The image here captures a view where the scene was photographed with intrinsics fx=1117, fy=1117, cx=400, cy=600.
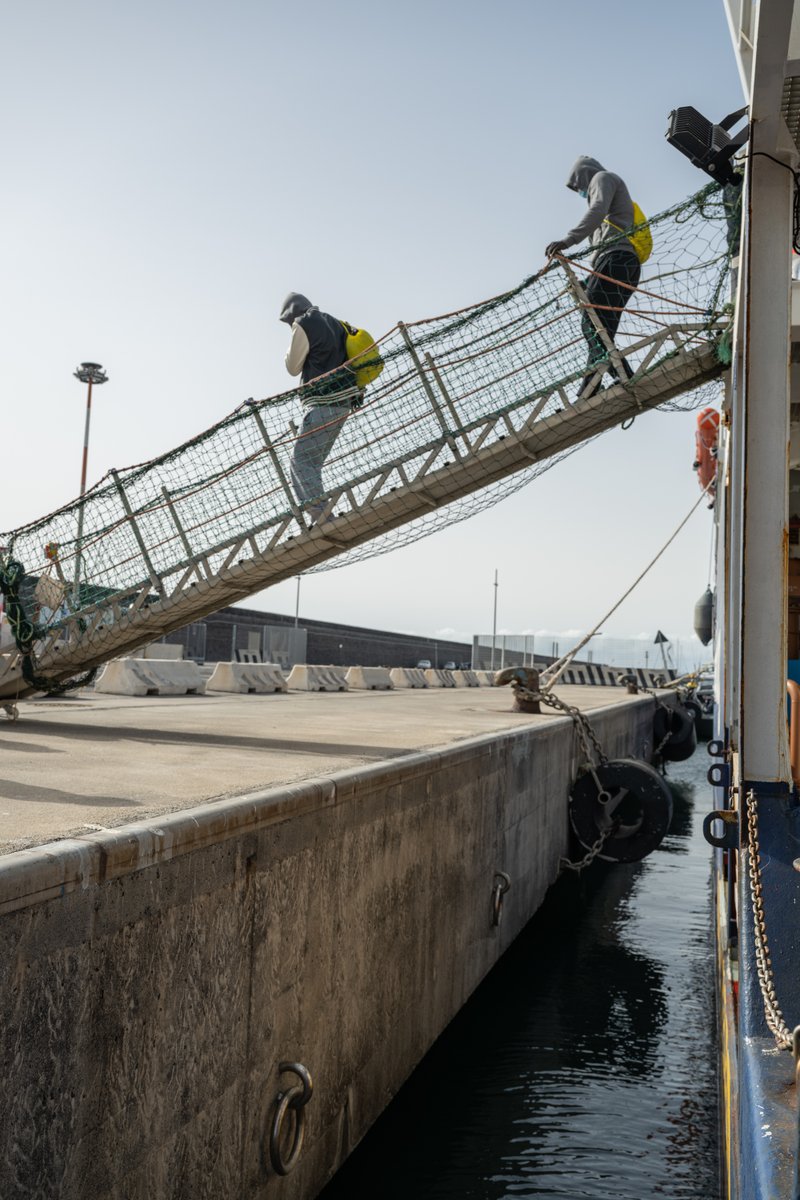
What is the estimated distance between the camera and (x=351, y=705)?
16.9 m

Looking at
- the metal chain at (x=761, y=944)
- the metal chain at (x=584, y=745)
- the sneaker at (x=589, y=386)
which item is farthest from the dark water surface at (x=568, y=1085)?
the sneaker at (x=589, y=386)

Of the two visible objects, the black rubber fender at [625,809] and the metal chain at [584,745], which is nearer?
the black rubber fender at [625,809]

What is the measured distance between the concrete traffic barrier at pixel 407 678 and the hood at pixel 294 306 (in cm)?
1907

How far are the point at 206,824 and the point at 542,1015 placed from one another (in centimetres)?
595

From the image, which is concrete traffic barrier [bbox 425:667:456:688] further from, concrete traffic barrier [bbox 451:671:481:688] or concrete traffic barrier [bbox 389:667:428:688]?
concrete traffic barrier [bbox 389:667:428:688]

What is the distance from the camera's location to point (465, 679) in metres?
36.8

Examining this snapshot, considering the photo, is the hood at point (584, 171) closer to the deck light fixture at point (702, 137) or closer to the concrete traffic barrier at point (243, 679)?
the deck light fixture at point (702, 137)

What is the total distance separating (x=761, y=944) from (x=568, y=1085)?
178 inches

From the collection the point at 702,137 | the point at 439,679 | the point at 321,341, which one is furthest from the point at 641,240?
the point at 439,679

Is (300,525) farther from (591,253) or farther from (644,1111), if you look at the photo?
(644,1111)

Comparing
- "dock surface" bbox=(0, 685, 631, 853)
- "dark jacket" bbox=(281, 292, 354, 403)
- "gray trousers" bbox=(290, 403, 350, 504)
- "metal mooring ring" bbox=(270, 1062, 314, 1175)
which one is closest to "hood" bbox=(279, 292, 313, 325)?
"dark jacket" bbox=(281, 292, 354, 403)

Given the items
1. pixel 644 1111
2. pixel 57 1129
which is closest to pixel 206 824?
pixel 57 1129

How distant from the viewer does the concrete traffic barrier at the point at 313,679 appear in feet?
77.8

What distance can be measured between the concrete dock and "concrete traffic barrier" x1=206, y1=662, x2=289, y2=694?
36.1 ft
